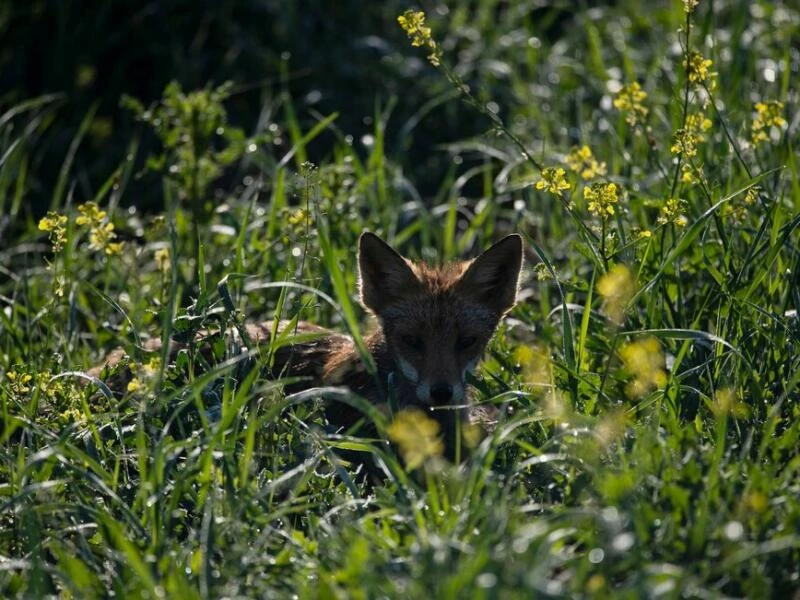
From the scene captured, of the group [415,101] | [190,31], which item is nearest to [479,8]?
[415,101]

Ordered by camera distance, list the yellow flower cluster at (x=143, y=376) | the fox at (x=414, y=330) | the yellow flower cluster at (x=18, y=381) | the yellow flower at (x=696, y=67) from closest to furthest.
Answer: the yellow flower cluster at (x=143, y=376) < the yellow flower cluster at (x=18, y=381) < the yellow flower at (x=696, y=67) < the fox at (x=414, y=330)

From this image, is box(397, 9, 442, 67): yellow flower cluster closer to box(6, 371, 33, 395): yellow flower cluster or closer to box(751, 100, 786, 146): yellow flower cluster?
box(751, 100, 786, 146): yellow flower cluster

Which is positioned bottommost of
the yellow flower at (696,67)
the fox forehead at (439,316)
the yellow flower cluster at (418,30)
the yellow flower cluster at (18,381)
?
the fox forehead at (439,316)

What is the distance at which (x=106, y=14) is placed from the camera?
1010 cm

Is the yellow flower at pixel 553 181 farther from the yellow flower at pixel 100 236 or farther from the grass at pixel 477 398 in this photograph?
the yellow flower at pixel 100 236

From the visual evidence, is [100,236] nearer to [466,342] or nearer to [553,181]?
[466,342]

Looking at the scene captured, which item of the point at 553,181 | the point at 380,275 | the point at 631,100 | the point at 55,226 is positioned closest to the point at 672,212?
Result: the point at 553,181

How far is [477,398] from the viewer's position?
20.2 ft

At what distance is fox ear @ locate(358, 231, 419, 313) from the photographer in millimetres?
6113

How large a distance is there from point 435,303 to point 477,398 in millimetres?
510

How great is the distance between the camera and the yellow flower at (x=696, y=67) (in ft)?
18.2

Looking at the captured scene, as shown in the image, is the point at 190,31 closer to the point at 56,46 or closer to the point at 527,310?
the point at 56,46

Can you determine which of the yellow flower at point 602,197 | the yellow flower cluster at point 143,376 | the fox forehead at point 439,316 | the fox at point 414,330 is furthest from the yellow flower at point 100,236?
the yellow flower at point 602,197

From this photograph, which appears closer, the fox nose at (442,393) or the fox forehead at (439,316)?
the fox nose at (442,393)
